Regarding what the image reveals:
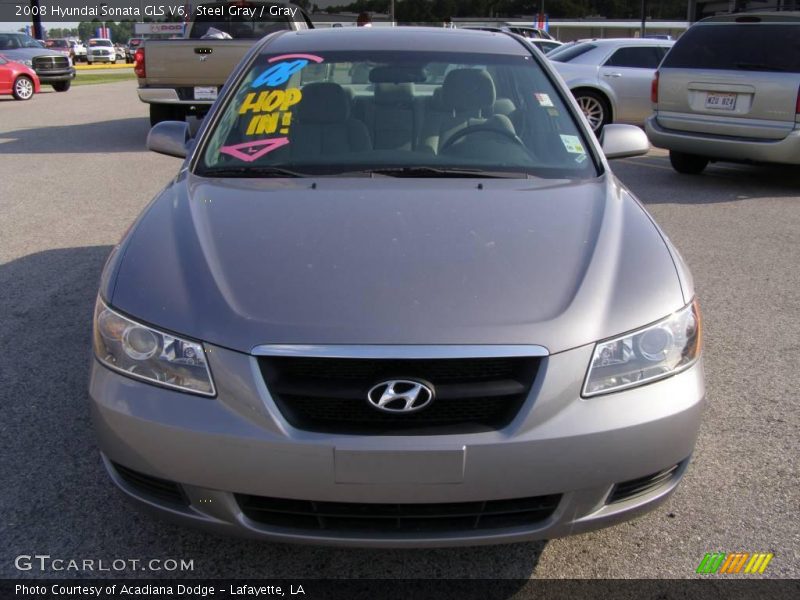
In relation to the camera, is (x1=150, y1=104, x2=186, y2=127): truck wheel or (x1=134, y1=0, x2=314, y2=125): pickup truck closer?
→ (x1=134, y1=0, x2=314, y2=125): pickup truck

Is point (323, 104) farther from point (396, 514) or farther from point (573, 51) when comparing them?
point (573, 51)

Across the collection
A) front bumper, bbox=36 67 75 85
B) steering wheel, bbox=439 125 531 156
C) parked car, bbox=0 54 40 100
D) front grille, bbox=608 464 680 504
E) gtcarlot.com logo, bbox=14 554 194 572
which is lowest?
front bumper, bbox=36 67 75 85

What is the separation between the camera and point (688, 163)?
10242 mm

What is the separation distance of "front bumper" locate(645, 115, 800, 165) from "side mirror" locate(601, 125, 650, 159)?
515 centimetres

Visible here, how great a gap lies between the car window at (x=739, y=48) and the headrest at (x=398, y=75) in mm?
6292

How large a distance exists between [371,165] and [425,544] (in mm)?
1729

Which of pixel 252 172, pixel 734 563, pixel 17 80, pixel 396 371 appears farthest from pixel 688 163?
pixel 17 80

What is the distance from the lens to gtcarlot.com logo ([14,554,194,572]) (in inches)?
104

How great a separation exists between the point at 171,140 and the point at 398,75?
1.21 meters

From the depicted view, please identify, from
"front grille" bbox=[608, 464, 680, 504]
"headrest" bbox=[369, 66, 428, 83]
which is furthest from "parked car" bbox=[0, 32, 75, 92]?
"front grille" bbox=[608, 464, 680, 504]

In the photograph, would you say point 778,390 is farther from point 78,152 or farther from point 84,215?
point 78,152

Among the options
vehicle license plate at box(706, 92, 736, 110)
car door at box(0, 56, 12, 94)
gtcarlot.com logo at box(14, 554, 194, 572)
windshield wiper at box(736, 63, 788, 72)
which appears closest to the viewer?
gtcarlot.com logo at box(14, 554, 194, 572)

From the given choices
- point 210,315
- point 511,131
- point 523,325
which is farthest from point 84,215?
point 523,325

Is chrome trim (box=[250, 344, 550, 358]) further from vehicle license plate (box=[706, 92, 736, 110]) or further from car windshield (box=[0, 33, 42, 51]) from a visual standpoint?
car windshield (box=[0, 33, 42, 51])
